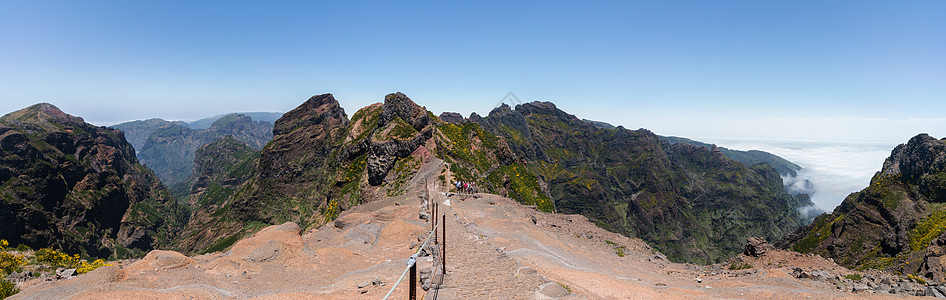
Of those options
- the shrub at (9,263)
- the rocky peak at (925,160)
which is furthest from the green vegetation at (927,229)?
the shrub at (9,263)

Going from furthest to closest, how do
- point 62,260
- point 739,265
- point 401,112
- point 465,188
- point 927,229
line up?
point 401,112 < point 465,188 < point 927,229 < point 739,265 < point 62,260

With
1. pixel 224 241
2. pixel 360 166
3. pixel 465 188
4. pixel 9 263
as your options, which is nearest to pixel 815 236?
pixel 465 188

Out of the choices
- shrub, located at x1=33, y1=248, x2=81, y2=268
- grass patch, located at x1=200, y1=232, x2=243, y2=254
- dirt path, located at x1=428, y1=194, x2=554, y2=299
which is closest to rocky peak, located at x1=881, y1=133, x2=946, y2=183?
dirt path, located at x1=428, y1=194, x2=554, y2=299

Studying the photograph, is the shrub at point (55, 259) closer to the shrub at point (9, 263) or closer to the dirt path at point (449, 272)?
the shrub at point (9, 263)

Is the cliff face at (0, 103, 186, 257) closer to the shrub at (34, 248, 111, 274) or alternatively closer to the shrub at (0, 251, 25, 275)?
the shrub at (34, 248, 111, 274)

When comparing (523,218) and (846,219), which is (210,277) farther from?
(846,219)

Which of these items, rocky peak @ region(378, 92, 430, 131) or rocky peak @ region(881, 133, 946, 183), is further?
rocky peak @ region(378, 92, 430, 131)

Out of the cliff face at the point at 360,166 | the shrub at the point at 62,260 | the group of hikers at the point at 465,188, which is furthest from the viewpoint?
the cliff face at the point at 360,166

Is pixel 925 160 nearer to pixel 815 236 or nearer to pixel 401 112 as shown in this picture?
pixel 815 236

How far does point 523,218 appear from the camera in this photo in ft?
109

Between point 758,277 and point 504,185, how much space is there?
6398 centimetres

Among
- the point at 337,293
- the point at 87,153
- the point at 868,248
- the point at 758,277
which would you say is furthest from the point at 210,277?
the point at 87,153

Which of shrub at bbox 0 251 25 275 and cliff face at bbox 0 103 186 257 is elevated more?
shrub at bbox 0 251 25 275

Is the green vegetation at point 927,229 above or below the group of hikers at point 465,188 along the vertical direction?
below
